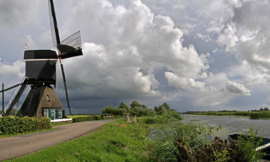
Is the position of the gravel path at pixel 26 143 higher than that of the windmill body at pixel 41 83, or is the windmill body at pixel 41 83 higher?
the windmill body at pixel 41 83

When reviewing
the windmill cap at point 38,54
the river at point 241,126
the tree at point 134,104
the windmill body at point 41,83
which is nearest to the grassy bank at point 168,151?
the river at point 241,126

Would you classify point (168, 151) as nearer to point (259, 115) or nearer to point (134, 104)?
point (259, 115)

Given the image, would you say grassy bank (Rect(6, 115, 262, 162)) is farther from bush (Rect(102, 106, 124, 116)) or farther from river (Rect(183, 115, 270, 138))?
bush (Rect(102, 106, 124, 116))

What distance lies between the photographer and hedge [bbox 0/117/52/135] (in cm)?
1259

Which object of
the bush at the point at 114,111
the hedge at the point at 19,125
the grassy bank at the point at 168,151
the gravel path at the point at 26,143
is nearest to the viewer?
the grassy bank at the point at 168,151

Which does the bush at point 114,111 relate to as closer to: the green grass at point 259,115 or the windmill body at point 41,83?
the windmill body at point 41,83

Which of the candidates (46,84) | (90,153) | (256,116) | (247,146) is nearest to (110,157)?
(90,153)

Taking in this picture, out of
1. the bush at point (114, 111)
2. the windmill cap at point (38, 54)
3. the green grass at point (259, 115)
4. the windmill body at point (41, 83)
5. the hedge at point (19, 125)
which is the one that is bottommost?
the green grass at point (259, 115)

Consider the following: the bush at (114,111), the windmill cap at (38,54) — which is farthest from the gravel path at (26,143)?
the bush at (114,111)

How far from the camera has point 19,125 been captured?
13.5 meters

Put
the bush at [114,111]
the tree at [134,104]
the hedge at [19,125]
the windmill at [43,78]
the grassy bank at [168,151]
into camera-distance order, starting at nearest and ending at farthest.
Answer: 1. the grassy bank at [168,151]
2. the hedge at [19,125]
3. the windmill at [43,78]
4. the bush at [114,111]
5. the tree at [134,104]

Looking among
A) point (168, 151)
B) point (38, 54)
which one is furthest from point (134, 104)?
point (168, 151)

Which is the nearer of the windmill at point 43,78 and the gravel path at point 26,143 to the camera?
the gravel path at point 26,143

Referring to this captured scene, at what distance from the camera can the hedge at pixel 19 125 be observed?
12.6m
